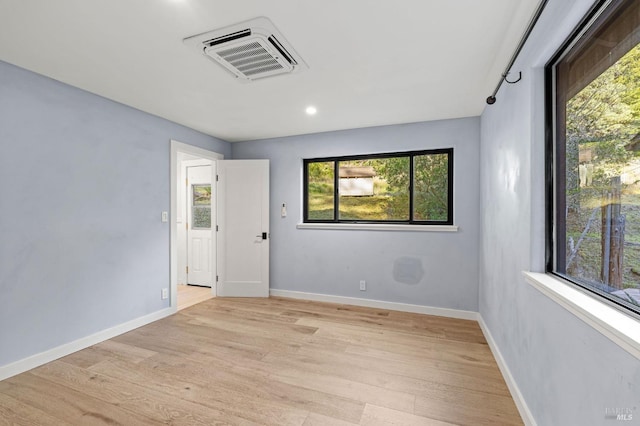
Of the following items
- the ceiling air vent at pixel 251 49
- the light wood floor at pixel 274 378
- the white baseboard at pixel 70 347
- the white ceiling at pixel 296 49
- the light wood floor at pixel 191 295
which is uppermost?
the white ceiling at pixel 296 49

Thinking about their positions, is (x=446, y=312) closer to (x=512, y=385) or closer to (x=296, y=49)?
(x=512, y=385)

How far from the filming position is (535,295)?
1.57 metres

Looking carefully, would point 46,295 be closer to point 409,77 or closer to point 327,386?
point 327,386

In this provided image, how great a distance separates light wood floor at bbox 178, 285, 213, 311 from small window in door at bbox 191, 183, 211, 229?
1.06 metres

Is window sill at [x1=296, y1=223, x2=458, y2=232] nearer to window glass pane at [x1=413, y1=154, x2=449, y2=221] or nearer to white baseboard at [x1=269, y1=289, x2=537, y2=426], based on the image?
window glass pane at [x1=413, y1=154, x2=449, y2=221]

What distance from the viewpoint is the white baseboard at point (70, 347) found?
2.17 meters

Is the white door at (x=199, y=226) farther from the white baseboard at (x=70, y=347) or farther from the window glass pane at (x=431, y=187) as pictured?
the window glass pane at (x=431, y=187)

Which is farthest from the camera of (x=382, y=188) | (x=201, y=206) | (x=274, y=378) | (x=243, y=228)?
(x=201, y=206)

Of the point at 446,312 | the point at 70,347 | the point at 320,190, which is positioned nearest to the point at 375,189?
the point at 320,190

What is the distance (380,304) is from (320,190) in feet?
5.87

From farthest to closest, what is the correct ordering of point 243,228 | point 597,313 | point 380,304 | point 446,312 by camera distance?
1. point 243,228
2. point 380,304
3. point 446,312
4. point 597,313

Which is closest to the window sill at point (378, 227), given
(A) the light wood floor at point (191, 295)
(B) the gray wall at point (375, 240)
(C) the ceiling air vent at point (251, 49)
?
(B) the gray wall at point (375, 240)

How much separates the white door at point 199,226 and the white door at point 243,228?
791 mm

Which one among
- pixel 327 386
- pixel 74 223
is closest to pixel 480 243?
pixel 327 386
